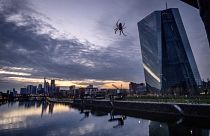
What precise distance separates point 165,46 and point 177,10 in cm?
3083

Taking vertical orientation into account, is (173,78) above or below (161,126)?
above

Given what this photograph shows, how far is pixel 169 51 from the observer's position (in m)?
195

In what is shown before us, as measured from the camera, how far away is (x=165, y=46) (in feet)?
636

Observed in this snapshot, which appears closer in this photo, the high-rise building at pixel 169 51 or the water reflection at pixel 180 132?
the water reflection at pixel 180 132

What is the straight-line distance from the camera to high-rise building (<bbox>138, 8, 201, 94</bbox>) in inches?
7387

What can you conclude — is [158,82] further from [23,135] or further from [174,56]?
[23,135]

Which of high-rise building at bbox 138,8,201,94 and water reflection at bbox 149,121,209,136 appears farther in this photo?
high-rise building at bbox 138,8,201,94

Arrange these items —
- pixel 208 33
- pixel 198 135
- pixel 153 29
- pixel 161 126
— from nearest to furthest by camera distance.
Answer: pixel 208 33 → pixel 198 135 → pixel 161 126 → pixel 153 29

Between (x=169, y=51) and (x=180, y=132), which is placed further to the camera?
(x=169, y=51)

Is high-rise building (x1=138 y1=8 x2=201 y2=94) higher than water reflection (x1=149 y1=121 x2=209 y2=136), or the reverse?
high-rise building (x1=138 y1=8 x2=201 y2=94)

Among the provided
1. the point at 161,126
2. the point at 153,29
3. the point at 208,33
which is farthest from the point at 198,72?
the point at 208,33

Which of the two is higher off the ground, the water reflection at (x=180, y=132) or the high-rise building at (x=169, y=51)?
the high-rise building at (x=169, y=51)

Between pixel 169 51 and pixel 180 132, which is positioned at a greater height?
pixel 169 51

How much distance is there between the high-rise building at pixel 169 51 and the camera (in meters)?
188
